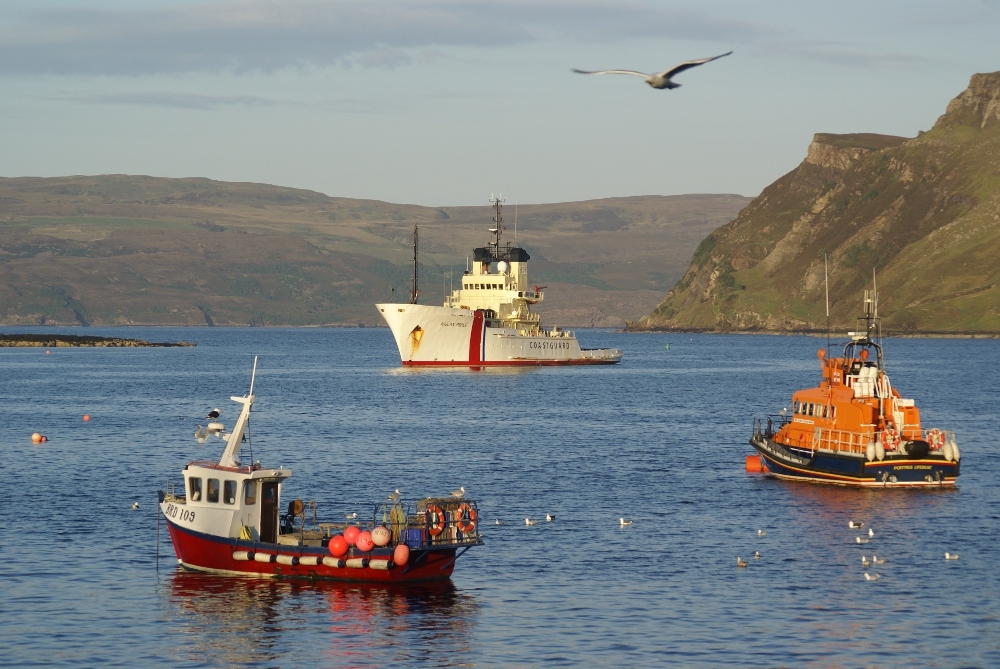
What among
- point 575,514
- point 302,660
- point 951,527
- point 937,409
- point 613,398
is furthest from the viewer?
point 613,398

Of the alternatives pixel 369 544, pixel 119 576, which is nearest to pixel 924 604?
pixel 369 544

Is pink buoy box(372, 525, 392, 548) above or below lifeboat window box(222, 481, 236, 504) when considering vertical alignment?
below

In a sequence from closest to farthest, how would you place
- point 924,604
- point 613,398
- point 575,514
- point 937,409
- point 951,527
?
point 924,604 < point 951,527 < point 575,514 < point 937,409 < point 613,398

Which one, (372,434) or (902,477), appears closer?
(902,477)

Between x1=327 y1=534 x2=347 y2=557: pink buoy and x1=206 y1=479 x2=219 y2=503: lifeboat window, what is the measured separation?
4161 mm

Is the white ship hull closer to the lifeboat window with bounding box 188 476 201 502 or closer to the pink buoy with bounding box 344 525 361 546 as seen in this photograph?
the lifeboat window with bounding box 188 476 201 502

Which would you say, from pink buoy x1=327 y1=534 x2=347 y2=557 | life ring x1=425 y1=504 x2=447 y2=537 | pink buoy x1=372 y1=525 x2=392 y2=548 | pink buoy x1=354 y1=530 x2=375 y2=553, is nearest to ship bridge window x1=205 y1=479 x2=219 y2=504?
pink buoy x1=327 y1=534 x2=347 y2=557

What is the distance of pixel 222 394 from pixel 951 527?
8768 centimetres

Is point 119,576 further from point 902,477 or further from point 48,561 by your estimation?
point 902,477

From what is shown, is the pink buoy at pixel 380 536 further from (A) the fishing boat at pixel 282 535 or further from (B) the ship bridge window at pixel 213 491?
(B) the ship bridge window at pixel 213 491

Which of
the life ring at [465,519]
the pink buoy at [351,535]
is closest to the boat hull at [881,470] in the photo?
the life ring at [465,519]

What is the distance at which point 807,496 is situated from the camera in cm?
5938

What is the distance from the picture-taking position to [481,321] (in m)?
169

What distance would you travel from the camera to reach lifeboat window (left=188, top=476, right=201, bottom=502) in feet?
142
